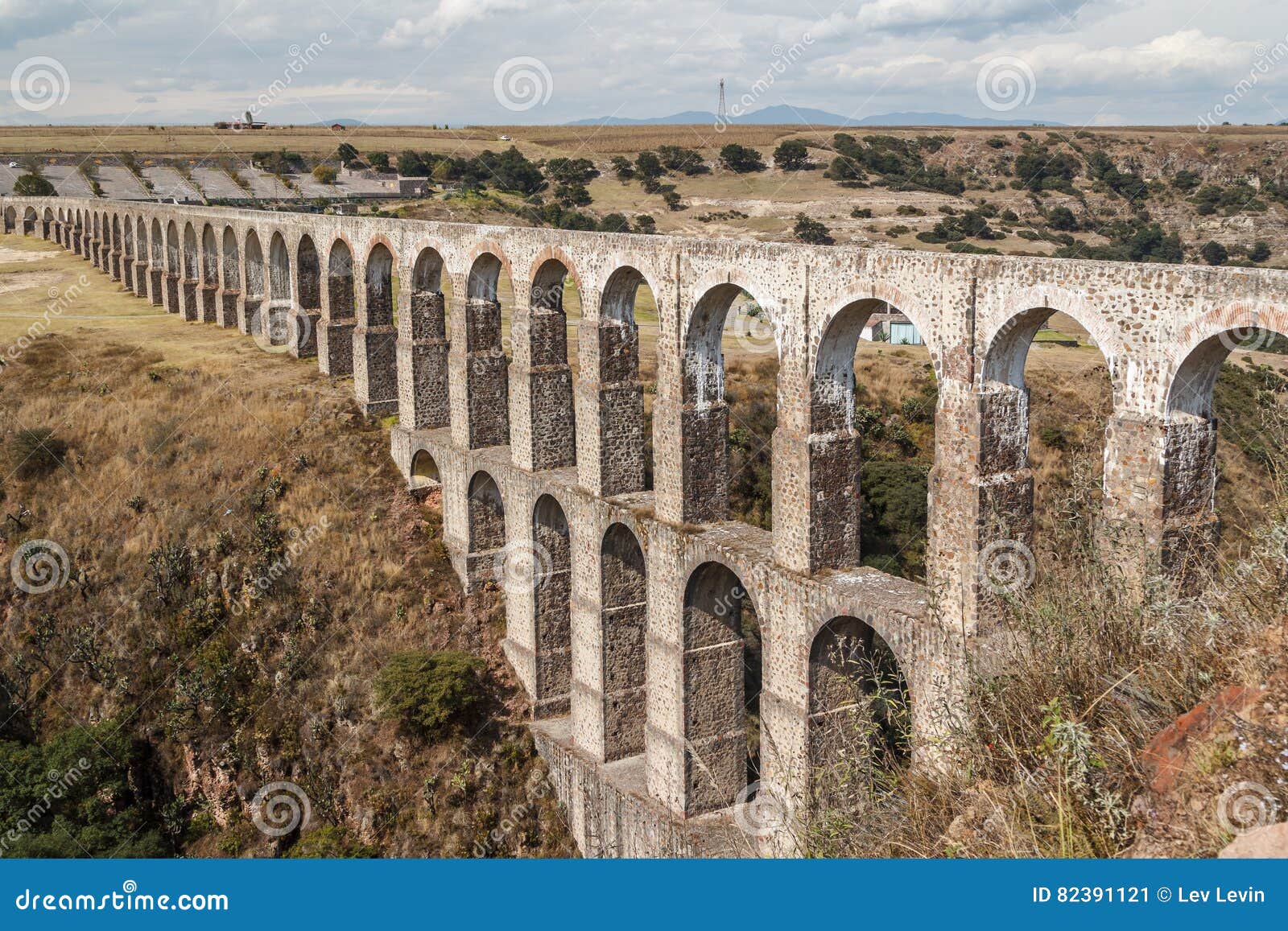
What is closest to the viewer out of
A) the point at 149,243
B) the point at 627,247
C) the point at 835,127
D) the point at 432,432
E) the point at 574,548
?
the point at 627,247

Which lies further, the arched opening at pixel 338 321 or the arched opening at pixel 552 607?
the arched opening at pixel 338 321

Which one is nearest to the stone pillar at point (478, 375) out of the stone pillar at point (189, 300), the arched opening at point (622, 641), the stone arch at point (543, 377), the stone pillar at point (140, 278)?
the stone arch at point (543, 377)

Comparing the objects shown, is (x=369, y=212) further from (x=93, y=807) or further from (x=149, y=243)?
(x=93, y=807)

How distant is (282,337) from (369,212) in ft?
65.4

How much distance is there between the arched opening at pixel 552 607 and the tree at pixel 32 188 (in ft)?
176

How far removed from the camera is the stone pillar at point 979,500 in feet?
42.0

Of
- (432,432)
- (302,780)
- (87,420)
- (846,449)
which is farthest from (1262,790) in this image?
(87,420)

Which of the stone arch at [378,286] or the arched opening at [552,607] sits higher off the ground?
the stone arch at [378,286]

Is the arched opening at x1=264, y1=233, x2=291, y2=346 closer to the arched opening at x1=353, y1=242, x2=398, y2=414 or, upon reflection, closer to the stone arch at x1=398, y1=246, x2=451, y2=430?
the arched opening at x1=353, y1=242, x2=398, y2=414

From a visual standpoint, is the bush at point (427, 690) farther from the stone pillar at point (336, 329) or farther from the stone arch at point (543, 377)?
the stone pillar at point (336, 329)

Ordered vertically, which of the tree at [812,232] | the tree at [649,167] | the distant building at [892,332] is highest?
the tree at [649,167]

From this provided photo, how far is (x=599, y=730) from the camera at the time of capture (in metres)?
20.4

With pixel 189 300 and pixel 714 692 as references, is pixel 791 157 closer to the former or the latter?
pixel 189 300

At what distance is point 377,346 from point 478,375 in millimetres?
5903
